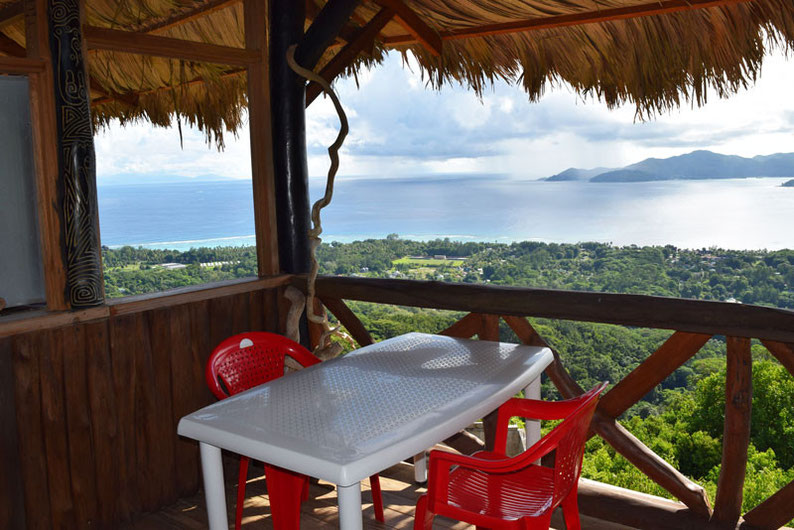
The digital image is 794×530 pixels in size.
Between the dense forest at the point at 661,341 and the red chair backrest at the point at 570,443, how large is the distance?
4633mm

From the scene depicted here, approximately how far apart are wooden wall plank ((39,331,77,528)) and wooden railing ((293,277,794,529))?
1.47 m

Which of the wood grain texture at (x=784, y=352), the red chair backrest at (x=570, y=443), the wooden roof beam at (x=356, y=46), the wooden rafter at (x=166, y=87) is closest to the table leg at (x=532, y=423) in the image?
the red chair backrest at (x=570, y=443)

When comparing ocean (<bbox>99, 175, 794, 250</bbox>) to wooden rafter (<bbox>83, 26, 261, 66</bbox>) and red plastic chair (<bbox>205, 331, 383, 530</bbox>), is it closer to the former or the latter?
wooden rafter (<bbox>83, 26, 261, 66</bbox>)

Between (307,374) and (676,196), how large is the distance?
13.0 metres

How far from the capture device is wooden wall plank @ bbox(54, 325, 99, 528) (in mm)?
2340

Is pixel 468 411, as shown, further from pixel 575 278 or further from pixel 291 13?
pixel 575 278

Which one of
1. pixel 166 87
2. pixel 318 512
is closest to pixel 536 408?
pixel 318 512

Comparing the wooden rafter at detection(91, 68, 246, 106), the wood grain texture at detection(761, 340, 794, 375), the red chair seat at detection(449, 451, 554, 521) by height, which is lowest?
the red chair seat at detection(449, 451, 554, 521)

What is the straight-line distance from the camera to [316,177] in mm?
21828

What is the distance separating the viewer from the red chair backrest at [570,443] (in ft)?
4.85

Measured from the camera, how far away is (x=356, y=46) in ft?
9.89

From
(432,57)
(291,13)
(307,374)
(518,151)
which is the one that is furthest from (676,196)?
(307,374)

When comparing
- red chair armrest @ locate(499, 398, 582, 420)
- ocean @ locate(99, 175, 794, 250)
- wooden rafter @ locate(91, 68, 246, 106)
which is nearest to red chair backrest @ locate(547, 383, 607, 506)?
red chair armrest @ locate(499, 398, 582, 420)

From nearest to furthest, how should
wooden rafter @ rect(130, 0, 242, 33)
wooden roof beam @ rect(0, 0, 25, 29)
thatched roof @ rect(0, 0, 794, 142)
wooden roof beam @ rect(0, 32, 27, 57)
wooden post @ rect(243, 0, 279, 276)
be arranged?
wooden roof beam @ rect(0, 0, 25, 29) → thatched roof @ rect(0, 0, 794, 142) → wooden post @ rect(243, 0, 279, 276) → wooden rafter @ rect(130, 0, 242, 33) → wooden roof beam @ rect(0, 32, 27, 57)
